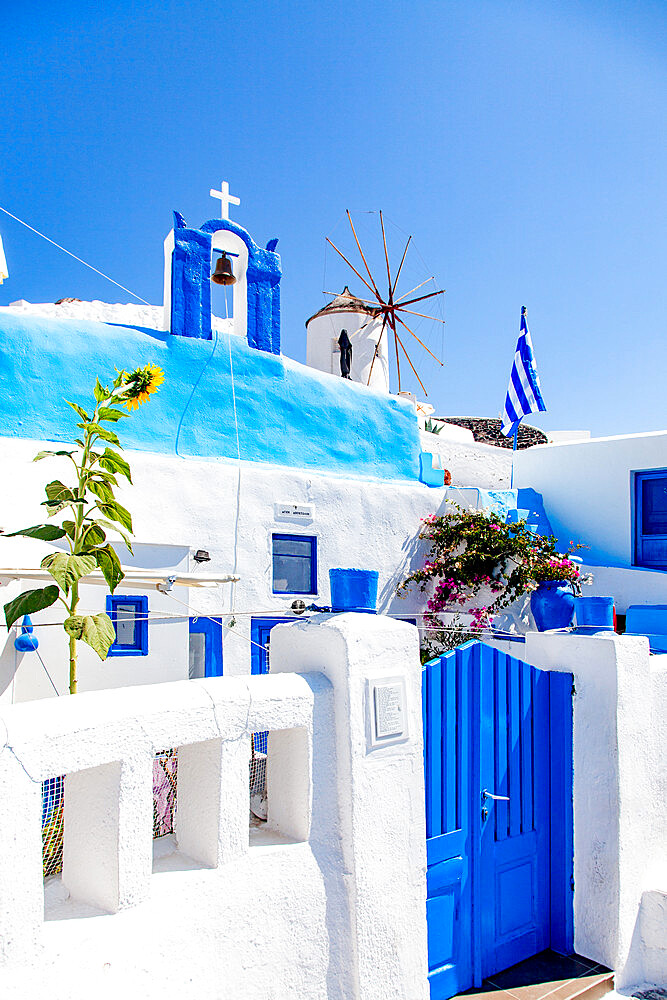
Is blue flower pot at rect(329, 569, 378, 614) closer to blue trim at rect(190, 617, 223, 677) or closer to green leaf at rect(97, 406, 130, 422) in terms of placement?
green leaf at rect(97, 406, 130, 422)

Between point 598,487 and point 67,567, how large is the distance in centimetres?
1019

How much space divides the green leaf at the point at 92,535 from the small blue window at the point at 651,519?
32.4 feet

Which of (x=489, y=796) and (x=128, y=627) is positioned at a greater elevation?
(x=128, y=627)

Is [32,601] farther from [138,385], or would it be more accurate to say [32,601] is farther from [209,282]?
[209,282]

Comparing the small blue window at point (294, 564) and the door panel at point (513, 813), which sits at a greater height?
the small blue window at point (294, 564)

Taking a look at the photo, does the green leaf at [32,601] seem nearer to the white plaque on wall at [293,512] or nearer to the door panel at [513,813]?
the door panel at [513,813]

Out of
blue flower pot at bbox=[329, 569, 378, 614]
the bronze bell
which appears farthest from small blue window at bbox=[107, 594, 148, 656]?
the bronze bell

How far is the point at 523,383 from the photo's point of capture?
1332 centimetres

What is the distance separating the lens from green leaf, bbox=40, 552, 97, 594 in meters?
3.04

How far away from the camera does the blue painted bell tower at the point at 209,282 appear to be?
8.16m

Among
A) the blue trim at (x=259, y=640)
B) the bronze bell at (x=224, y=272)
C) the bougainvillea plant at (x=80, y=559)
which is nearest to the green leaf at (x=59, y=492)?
the bougainvillea plant at (x=80, y=559)

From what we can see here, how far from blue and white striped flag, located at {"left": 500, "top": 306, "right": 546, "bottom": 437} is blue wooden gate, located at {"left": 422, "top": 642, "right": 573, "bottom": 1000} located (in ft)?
29.2

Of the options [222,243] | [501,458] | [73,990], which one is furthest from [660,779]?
[501,458]

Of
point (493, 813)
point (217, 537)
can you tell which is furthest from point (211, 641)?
point (493, 813)
